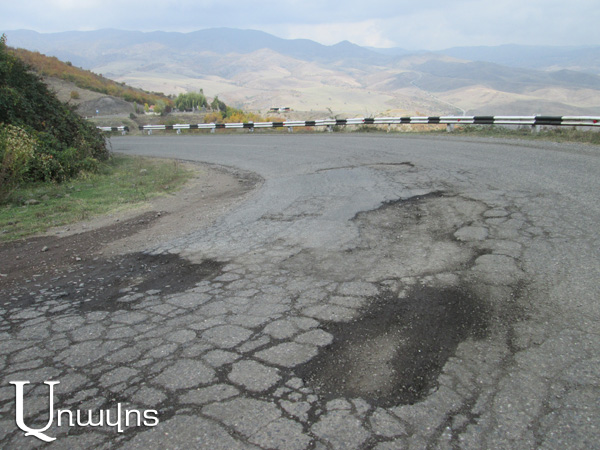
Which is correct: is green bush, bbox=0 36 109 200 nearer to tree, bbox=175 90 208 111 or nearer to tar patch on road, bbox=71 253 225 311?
tar patch on road, bbox=71 253 225 311

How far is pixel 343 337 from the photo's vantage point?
333 centimetres

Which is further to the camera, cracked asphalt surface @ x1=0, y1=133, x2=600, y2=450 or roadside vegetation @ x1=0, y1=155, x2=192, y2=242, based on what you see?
roadside vegetation @ x1=0, y1=155, x2=192, y2=242

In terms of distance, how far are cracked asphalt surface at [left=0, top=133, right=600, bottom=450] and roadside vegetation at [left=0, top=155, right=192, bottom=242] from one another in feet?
9.87

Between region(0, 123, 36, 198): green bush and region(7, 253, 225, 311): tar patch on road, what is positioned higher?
region(0, 123, 36, 198): green bush

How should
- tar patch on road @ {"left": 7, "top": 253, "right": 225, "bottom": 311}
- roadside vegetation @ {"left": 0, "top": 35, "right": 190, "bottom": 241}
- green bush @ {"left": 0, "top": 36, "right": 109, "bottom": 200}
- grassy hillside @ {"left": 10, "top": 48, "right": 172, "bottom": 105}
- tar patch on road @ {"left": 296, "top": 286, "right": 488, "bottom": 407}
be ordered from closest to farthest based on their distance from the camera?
tar patch on road @ {"left": 296, "top": 286, "right": 488, "bottom": 407} < tar patch on road @ {"left": 7, "top": 253, "right": 225, "bottom": 311} < roadside vegetation @ {"left": 0, "top": 35, "right": 190, "bottom": 241} < green bush @ {"left": 0, "top": 36, "right": 109, "bottom": 200} < grassy hillside @ {"left": 10, "top": 48, "right": 172, "bottom": 105}

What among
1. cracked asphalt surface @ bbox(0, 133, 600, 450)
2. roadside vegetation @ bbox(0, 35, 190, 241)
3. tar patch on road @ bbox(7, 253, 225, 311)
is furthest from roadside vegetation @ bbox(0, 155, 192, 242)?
cracked asphalt surface @ bbox(0, 133, 600, 450)

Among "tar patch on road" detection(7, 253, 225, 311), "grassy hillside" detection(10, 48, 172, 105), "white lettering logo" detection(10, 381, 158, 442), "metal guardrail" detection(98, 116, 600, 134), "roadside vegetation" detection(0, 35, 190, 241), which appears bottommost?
"white lettering logo" detection(10, 381, 158, 442)

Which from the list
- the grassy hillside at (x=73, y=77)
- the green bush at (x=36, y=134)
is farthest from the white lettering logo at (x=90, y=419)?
the grassy hillside at (x=73, y=77)

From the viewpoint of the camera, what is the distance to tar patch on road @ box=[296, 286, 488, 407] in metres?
2.75

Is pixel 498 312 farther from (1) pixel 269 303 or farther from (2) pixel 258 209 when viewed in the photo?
(2) pixel 258 209

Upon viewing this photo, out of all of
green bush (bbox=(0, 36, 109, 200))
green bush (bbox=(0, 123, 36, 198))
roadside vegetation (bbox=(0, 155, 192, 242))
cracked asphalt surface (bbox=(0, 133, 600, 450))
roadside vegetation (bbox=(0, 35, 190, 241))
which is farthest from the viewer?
green bush (bbox=(0, 36, 109, 200))

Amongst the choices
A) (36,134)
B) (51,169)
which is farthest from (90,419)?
(36,134)

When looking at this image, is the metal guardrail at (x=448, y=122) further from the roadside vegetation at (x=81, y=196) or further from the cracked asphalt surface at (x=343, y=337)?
the cracked asphalt surface at (x=343, y=337)

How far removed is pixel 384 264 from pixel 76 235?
16.1 ft
